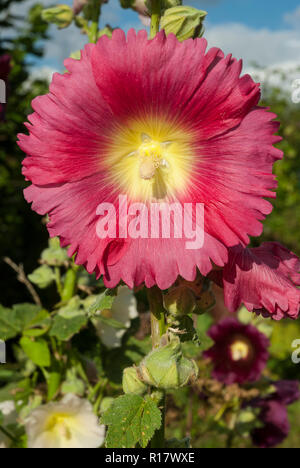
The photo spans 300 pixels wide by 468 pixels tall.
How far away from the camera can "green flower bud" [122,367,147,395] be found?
595 mm

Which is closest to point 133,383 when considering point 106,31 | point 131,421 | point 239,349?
point 131,421

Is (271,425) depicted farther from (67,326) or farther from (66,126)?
(66,126)

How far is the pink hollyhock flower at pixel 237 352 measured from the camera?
118cm

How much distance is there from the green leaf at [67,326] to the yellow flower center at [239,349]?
516 millimetres

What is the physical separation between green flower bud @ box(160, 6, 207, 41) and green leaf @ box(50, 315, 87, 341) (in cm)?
47

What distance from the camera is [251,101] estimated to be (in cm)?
50

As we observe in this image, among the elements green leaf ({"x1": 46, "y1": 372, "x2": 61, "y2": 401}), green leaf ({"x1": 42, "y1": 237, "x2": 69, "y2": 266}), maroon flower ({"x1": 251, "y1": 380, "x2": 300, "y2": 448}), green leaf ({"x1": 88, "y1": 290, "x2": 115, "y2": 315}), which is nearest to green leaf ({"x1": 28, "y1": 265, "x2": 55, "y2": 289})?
green leaf ({"x1": 42, "y1": 237, "x2": 69, "y2": 266})

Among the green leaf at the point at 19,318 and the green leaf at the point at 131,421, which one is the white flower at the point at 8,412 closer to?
the green leaf at the point at 19,318

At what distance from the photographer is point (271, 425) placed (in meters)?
1.27

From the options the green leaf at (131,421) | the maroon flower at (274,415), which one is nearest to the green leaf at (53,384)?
the green leaf at (131,421)

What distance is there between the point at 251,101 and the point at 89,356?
23.1 inches

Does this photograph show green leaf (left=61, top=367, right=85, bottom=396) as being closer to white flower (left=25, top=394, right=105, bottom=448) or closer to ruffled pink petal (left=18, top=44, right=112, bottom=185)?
white flower (left=25, top=394, right=105, bottom=448)
